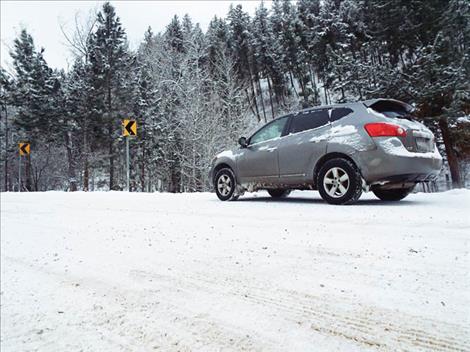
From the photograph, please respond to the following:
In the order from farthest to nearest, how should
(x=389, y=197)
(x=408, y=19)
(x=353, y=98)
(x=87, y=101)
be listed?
(x=87, y=101) → (x=353, y=98) → (x=408, y=19) → (x=389, y=197)

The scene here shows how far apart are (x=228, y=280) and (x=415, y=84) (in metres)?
16.3

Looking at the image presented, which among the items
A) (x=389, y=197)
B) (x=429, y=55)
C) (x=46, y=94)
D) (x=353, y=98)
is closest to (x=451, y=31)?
(x=429, y=55)

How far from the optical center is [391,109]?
488cm

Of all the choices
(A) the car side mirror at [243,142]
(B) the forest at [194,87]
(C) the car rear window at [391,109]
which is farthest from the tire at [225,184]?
(B) the forest at [194,87]

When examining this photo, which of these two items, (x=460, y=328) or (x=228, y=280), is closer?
(x=460, y=328)

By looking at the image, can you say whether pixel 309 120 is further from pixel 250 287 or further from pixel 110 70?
pixel 110 70

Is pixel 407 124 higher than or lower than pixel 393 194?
higher

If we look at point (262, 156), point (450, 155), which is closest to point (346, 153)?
point (262, 156)

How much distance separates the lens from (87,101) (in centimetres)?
2578

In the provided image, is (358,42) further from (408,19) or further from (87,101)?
(87,101)

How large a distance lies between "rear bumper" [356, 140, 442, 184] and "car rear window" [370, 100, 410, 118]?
0.69 m

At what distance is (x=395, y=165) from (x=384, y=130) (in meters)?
0.55

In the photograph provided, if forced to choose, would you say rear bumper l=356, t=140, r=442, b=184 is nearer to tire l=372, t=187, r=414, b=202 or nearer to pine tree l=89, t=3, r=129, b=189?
tire l=372, t=187, r=414, b=202

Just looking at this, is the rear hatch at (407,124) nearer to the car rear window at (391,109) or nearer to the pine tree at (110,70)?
the car rear window at (391,109)
